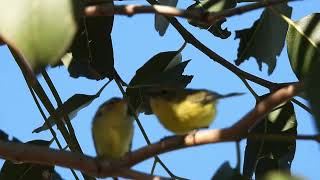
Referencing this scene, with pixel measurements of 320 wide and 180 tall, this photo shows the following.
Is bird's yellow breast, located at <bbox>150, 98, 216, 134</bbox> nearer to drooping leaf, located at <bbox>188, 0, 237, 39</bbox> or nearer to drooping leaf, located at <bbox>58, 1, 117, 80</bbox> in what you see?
drooping leaf, located at <bbox>188, 0, 237, 39</bbox>

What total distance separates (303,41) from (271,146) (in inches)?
10.8

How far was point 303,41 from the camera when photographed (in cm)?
157

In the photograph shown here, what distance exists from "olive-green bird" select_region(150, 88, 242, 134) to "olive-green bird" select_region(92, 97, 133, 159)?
0.08m

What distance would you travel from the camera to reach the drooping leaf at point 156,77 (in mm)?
1597

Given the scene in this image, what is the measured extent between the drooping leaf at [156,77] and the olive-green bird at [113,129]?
0.13 meters

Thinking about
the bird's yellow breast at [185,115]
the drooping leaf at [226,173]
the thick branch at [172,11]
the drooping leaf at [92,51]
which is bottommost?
the drooping leaf at [226,173]

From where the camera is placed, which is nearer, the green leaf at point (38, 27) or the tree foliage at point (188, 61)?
the green leaf at point (38, 27)

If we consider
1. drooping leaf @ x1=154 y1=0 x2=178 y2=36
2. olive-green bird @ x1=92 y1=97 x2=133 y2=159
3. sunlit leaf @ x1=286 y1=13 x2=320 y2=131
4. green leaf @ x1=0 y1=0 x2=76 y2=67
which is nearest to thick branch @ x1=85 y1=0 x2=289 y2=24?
green leaf @ x1=0 y1=0 x2=76 y2=67

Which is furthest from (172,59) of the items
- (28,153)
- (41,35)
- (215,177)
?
(41,35)

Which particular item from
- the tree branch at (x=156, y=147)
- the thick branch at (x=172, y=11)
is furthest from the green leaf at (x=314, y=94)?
the thick branch at (x=172, y=11)

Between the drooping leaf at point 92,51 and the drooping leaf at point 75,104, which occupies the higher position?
the drooping leaf at point 92,51

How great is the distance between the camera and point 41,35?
935mm

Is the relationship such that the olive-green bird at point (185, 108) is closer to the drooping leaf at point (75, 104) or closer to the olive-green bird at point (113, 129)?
the olive-green bird at point (113, 129)

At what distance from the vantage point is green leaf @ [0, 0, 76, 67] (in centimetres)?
92
